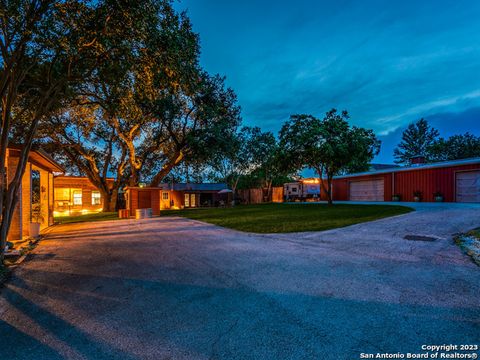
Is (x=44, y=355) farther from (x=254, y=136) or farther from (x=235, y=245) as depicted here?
(x=254, y=136)

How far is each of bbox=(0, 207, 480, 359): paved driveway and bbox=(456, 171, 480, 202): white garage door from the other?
14200 mm

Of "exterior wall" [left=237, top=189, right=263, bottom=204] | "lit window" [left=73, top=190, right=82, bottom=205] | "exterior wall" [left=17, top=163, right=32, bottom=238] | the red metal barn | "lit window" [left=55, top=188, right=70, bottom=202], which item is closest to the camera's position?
"exterior wall" [left=17, top=163, right=32, bottom=238]

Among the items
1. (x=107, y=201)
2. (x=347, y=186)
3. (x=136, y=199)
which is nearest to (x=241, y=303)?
(x=136, y=199)

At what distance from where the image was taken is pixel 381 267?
4289 mm

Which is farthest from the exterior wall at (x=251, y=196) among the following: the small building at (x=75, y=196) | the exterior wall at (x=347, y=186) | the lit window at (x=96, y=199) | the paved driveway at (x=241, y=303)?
the paved driveway at (x=241, y=303)

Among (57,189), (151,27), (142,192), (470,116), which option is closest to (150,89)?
(151,27)

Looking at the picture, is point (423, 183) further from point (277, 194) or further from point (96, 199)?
point (96, 199)

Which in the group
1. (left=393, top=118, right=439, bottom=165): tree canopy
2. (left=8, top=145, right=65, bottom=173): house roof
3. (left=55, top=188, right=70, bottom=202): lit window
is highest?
(left=393, top=118, right=439, bottom=165): tree canopy

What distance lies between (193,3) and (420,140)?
50.6 meters

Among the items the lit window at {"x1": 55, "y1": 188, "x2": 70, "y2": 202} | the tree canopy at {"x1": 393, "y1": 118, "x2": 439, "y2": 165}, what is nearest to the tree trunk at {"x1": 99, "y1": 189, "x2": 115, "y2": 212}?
the lit window at {"x1": 55, "y1": 188, "x2": 70, "y2": 202}

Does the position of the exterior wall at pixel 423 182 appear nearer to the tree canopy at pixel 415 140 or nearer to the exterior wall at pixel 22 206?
the exterior wall at pixel 22 206

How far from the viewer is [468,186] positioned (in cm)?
1606

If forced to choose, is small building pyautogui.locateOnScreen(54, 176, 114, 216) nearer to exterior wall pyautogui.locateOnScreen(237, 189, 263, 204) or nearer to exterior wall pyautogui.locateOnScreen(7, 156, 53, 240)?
exterior wall pyautogui.locateOnScreen(7, 156, 53, 240)

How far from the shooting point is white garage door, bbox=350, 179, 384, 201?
22172 mm
